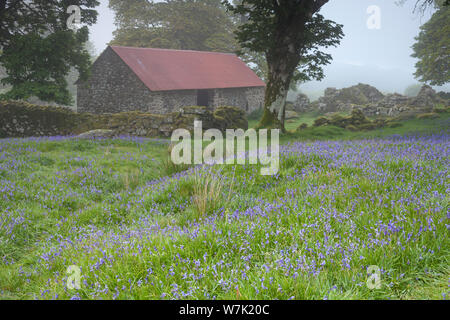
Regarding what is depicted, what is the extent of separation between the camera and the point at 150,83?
28.8 metres

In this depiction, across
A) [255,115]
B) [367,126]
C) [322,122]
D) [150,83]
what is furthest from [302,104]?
[367,126]

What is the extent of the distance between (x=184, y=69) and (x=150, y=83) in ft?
18.7

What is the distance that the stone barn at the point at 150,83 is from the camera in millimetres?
29391

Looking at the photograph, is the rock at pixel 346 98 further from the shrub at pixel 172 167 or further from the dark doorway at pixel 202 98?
the shrub at pixel 172 167

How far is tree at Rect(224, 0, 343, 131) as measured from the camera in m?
16.1

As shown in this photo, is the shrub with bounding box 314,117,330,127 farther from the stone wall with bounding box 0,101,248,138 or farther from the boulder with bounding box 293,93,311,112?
the boulder with bounding box 293,93,311,112

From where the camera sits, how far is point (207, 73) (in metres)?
34.9

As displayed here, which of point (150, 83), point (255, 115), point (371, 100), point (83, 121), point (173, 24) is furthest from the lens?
point (173, 24)

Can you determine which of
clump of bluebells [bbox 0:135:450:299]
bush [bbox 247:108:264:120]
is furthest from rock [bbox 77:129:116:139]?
bush [bbox 247:108:264:120]

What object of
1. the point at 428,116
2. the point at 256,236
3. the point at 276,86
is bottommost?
the point at 256,236

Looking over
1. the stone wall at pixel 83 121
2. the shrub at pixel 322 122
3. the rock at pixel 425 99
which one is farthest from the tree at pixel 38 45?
the rock at pixel 425 99

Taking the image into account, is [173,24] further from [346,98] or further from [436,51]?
[436,51]

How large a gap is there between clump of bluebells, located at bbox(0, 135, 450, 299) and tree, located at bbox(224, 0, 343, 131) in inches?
399

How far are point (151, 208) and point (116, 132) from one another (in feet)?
47.7
